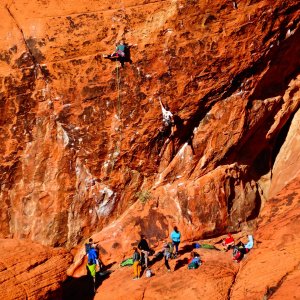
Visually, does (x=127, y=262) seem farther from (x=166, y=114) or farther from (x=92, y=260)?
(x=166, y=114)

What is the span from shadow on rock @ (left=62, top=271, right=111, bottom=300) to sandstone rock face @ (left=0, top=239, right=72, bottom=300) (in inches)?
46.4

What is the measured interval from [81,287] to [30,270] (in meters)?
2.48

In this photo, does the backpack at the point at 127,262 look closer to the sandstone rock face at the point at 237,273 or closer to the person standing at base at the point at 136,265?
the sandstone rock face at the point at 237,273

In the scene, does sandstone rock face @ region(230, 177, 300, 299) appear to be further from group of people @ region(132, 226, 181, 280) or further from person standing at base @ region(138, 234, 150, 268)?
person standing at base @ region(138, 234, 150, 268)

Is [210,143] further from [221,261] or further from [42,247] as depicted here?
[42,247]

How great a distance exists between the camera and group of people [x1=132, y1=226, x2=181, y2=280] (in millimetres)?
16484

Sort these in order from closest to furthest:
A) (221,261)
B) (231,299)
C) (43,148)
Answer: (231,299), (221,261), (43,148)

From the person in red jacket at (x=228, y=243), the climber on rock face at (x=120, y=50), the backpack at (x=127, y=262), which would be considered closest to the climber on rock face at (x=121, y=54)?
the climber on rock face at (x=120, y=50)

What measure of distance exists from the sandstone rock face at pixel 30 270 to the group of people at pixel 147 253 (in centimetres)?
214

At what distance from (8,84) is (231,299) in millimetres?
9847

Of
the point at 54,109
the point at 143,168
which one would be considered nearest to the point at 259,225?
the point at 143,168

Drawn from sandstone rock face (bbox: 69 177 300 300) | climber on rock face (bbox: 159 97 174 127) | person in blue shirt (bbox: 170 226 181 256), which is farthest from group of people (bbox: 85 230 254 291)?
climber on rock face (bbox: 159 97 174 127)

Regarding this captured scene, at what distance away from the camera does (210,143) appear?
18.8m

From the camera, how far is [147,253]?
1673cm
